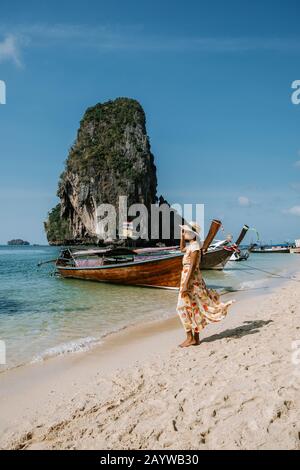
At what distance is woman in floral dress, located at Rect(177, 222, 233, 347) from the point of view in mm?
5379

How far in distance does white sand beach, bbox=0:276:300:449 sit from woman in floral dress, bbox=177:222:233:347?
14.1 inches

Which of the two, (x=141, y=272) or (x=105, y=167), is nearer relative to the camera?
(x=141, y=272)

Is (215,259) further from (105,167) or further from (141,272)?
(105,167)

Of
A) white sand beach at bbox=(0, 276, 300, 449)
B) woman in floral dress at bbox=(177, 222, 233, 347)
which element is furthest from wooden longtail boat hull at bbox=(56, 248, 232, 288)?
white sand beach at bbox=(0, 276, 300, 449)

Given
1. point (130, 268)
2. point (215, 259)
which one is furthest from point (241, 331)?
point (215, 259)

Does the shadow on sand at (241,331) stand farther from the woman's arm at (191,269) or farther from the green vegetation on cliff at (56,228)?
the green vegetation on cliff at (56,228)

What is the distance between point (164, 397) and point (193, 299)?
2.05m

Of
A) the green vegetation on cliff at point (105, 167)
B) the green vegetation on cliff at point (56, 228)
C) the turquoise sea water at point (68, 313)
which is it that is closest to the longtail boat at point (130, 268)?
the turquoise sea water at point (68, 313)

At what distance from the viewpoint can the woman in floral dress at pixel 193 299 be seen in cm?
538

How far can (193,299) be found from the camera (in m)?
5.45

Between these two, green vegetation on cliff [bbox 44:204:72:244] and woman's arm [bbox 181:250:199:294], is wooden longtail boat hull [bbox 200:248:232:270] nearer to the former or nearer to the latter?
woman's arm [bbox 181:250:199:294]

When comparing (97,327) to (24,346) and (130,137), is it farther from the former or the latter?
(130,137)

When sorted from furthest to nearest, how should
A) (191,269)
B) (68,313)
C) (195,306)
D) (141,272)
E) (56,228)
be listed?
(56,228)
(141,272)
(68,313)
(195,306)
(191,269)
